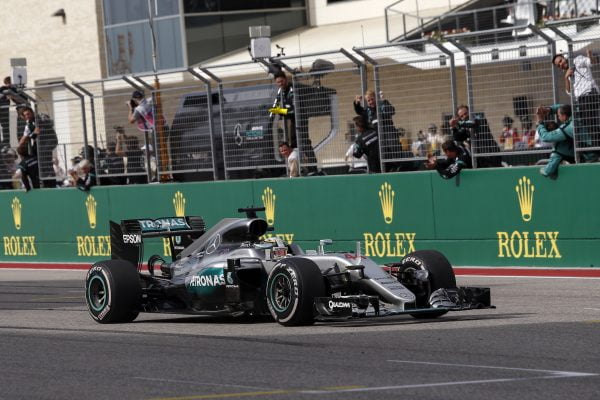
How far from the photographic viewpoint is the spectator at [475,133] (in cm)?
1761

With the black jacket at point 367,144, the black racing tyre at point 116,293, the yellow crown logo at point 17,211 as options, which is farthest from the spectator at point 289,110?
the black racing tyre at point 116,293

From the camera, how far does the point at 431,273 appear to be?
11.8 metres

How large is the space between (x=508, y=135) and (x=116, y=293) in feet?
23.1

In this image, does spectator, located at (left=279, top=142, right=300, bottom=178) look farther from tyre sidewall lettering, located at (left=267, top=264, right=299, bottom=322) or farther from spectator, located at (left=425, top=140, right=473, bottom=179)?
tyre sidewall lettering, located at (left=267, top=264, right=299, bottom=322)

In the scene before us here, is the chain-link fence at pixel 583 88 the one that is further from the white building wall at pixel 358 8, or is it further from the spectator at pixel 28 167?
the white building wall at pixel 358 8

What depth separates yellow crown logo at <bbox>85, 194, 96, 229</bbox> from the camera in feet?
74.1

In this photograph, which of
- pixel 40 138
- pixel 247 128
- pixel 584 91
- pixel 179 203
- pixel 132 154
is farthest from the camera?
pixel 40 138

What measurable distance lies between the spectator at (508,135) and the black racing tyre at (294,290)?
22.1 ft

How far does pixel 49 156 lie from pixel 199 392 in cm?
1604

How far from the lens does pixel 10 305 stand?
1552 cm

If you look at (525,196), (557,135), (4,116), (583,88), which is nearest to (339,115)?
(525,196)

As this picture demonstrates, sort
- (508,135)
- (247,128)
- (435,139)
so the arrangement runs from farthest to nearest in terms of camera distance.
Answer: (247,128), (435,139), (508,135)

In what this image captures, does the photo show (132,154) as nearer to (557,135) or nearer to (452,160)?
(452,160)

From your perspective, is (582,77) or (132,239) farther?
(582,77)
